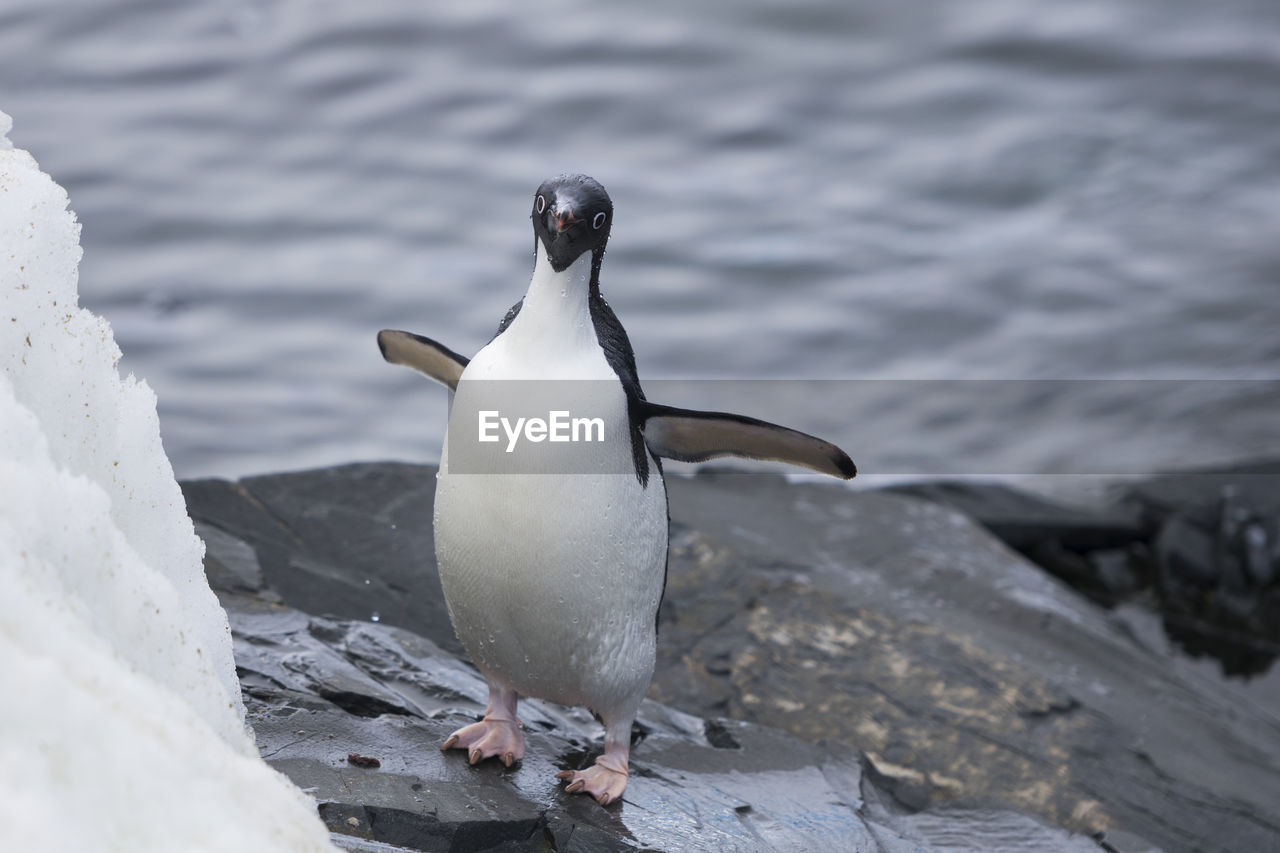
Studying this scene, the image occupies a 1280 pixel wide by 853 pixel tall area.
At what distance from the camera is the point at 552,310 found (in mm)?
3146

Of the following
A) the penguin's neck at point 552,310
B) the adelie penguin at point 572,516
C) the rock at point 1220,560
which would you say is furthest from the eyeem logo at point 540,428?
the rock at point 1220,560

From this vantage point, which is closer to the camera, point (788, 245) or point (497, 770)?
point (497, 770)

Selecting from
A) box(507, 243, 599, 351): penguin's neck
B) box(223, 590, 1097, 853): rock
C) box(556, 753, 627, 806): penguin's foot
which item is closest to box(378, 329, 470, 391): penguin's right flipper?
box(507, 243, 599, 351): penguin's neck

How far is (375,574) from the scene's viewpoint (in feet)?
15.9

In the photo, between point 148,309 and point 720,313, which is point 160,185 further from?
point 720,313

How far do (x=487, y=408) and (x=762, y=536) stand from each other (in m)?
3.01

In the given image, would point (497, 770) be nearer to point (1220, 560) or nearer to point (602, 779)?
point (602, 779)

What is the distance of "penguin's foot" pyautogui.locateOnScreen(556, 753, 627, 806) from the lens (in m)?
3.22

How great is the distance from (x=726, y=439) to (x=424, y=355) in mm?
874

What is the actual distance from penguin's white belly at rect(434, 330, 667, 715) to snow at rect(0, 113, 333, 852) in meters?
0.76

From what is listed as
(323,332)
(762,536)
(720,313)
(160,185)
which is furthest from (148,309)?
(762,536)

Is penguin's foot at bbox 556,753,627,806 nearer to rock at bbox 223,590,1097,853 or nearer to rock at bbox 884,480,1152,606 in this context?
rock at bbox 223,590,1097,853

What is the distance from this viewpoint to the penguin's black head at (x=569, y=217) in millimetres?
3081

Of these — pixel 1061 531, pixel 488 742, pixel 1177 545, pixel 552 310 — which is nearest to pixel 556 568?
pixel 488 742
